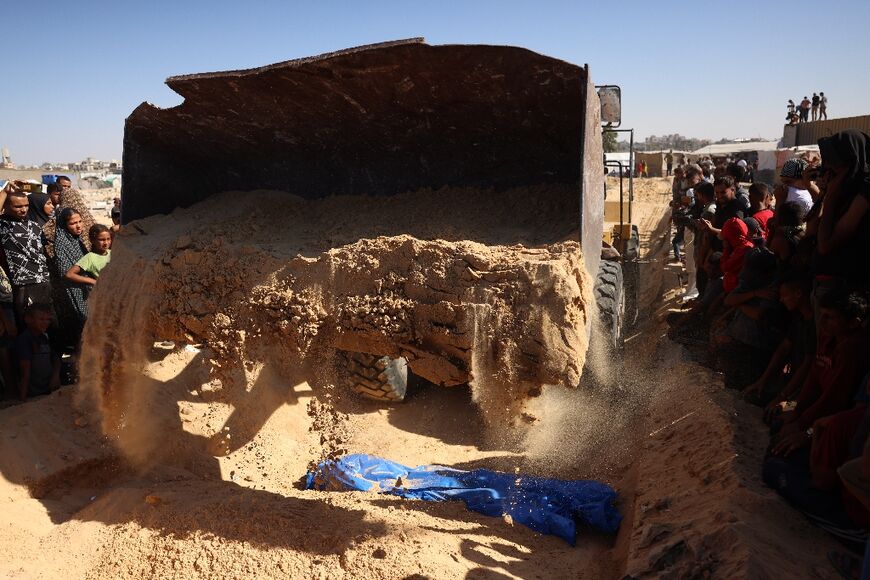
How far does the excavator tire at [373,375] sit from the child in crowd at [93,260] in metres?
2.19

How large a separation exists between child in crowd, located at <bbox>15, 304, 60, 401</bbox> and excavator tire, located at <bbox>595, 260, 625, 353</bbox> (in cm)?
430

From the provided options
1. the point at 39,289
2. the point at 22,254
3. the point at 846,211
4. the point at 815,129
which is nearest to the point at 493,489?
the point at 846,211

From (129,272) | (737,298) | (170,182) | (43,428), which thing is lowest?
(43,428)

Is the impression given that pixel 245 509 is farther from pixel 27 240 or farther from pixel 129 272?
pixel 27 240

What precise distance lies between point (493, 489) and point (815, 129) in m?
19.1

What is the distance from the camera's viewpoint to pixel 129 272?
12.6ft

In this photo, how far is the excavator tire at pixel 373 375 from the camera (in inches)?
204

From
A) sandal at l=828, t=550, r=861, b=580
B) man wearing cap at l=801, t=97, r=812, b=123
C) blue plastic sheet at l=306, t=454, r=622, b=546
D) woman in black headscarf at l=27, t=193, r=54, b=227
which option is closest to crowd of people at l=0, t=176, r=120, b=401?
woman in black headscarf at l=27, t=193, r=54, b=227

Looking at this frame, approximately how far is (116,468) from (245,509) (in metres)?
1.39

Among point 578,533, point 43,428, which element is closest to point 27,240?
point 43,428

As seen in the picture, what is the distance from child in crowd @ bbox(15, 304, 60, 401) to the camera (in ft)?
17.0

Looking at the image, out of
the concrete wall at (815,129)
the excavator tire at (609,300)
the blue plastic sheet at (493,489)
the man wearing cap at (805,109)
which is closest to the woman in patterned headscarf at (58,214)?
the blue plastic sheet at (493,489)

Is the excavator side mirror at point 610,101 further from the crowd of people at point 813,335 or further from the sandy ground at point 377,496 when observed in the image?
the sandy ground at point 377,496

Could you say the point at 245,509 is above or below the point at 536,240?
below
